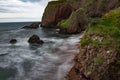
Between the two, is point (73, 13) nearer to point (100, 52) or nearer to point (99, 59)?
point (100, 52)

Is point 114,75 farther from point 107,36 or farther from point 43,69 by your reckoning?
point 43,69

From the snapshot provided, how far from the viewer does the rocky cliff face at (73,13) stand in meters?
62.1

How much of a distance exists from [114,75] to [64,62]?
11.5 metres

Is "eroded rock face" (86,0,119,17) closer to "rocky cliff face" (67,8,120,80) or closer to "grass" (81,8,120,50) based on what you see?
"grass" (81,8,120,50)

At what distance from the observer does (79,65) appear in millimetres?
19812

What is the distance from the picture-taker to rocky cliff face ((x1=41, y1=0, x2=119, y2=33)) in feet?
204

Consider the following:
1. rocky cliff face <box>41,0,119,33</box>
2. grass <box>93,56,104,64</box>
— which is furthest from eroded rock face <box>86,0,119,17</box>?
grass <box>93,56,104,64</box>

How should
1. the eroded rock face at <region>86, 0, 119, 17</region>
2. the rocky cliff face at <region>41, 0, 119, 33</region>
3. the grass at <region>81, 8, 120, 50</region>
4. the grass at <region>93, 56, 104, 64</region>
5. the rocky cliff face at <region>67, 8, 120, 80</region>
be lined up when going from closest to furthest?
the rocky cliff face at <region>67, 8, 120, 80</region>
the grass at <region>93, 56, 104, 64</region>
the grass at <region>81, 8, 120, 50</region>
the rocky cliff face at <region>41, 0, 119, 33</region>
the eroded rock face at <region>86, 0, 119, 17</region>

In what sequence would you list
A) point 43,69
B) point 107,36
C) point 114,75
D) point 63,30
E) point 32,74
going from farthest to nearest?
point 63,30
point 43,69
point 32,74
point 107,36
point 114,75

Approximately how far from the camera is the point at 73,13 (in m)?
63.5

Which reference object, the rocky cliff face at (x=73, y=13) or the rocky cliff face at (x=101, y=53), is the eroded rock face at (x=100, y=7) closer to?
the rocky cliff face at (x=73, y=13)

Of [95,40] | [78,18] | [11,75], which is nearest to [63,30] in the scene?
[78,18]

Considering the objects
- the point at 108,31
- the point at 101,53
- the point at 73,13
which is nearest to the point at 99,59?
the point at 101,53

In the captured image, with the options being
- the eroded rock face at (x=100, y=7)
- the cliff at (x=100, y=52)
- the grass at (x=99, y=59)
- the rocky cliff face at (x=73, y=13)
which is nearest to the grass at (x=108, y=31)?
the cliff at (x=100, y=52)
